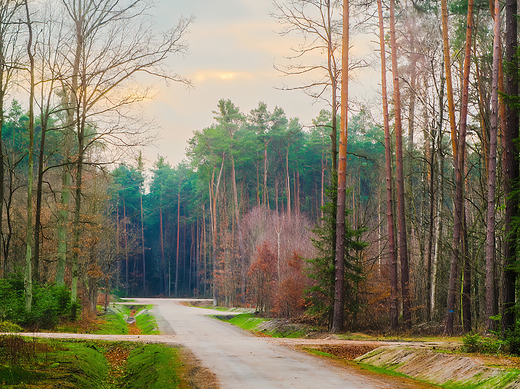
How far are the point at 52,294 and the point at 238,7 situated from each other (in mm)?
17020

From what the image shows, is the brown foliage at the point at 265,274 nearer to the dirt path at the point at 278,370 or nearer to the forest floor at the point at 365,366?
the forest floor at the point at 365,366

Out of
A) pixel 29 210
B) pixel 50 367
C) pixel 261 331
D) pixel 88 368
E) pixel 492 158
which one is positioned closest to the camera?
pixel 50 367

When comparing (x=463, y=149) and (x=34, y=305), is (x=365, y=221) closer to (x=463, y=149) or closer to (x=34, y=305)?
(x=463, y=149)

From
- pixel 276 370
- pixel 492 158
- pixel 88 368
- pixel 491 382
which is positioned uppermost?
pixel 492 158

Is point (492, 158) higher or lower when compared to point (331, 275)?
higher

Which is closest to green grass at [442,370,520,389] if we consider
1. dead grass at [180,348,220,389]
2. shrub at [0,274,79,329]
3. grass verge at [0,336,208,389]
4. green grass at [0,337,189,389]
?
dead grass at [180,348,220,389]

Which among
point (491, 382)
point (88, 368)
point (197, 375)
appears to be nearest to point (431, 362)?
point (491, 382)

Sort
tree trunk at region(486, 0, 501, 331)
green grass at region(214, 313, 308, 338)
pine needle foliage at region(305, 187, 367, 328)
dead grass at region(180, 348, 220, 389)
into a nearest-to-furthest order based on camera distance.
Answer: dead grass at region(180, 348, 220, 389) < tree trunk at region(486, 0, 501, 331) < pine needle foliage at region(305, 187, 367, 328) < green grass at region(214, 313, 308, 338)

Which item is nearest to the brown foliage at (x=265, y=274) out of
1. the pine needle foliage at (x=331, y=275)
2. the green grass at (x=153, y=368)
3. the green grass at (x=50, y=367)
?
the pine needle foliage at (x=331, y=275)

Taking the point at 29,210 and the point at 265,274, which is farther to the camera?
the point at 265,274

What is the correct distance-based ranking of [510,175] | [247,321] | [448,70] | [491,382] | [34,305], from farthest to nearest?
[247,321], [448,70], [34,305], [510,175], [491,382]

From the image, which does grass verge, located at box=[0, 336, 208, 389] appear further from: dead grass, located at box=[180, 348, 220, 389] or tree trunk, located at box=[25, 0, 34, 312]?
tree trunk, located at box=[25, 0, 34, 312]

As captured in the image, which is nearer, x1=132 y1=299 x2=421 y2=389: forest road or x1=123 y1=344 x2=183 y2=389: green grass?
x1=132 y1=299 x2=421 y2=389: forest road

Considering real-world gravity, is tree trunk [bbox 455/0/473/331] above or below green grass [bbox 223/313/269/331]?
above
